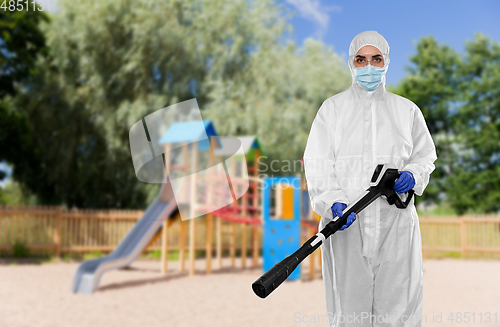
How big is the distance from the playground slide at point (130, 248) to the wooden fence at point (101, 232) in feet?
8.41

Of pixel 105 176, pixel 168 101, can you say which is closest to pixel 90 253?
pixel 105 176

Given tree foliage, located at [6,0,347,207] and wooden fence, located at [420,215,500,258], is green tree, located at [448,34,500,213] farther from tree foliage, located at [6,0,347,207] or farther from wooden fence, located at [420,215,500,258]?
tree foliage, located at [6,0,347,207]

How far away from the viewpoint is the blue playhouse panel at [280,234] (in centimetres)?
779

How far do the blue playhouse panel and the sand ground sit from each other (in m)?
0.57

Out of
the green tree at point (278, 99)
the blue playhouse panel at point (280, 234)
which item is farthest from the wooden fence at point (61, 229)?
the blue playhouse panel at point (280, 234)

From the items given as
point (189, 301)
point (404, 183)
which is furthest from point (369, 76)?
point (189, 301)

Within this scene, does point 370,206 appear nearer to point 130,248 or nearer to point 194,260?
point 130,248

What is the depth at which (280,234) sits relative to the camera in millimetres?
7965

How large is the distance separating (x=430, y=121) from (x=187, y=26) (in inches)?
439

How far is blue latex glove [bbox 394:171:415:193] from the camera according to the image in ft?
6.99

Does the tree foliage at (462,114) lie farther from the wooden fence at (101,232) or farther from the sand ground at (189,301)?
the sand ground at (189,301)

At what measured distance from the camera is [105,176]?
1484 centimetres

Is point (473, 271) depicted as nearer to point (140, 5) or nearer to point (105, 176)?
point (105, 176)

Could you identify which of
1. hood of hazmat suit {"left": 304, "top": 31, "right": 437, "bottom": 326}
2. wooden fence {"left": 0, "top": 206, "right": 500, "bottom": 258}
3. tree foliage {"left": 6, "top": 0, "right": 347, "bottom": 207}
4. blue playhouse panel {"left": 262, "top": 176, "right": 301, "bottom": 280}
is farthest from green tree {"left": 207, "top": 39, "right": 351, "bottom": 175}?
hood of hazmat suit {"left": 304, "top": 31, "right": 437, "bottom": 326}
